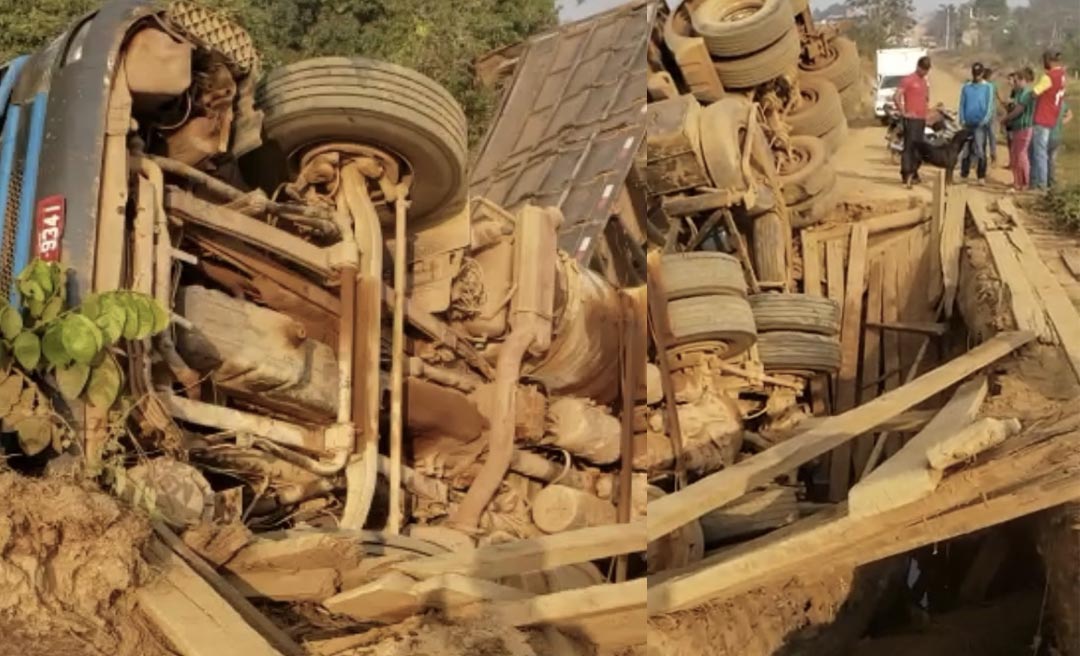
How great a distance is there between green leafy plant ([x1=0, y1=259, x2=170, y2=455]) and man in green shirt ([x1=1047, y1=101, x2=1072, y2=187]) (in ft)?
18.3

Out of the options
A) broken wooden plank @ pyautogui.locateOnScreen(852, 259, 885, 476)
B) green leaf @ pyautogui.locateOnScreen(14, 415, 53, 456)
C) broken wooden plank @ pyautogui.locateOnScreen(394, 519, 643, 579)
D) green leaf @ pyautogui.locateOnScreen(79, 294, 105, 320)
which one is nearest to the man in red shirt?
broken wooden plank @ pyautogui.locateOnScreen(852, 259, 885, 476)

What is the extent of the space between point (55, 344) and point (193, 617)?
842 mm

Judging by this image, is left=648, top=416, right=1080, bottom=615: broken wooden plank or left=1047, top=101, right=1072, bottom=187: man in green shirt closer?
left=648, top=416, right=1080, bottom=615: broken wooden plank

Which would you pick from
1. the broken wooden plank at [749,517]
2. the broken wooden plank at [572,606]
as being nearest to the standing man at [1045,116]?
the broken wooden plank at [749,517]

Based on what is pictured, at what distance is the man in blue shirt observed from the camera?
514 centimetres

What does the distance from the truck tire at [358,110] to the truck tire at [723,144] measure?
3.36 feet

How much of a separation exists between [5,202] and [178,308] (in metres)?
0.51

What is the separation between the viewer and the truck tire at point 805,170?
22.1ft

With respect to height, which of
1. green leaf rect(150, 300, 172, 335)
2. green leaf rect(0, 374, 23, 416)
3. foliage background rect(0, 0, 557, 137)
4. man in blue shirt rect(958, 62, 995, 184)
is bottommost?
green leaf rect(0, 374, 23, 416)

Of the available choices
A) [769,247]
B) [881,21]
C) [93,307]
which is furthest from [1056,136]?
[93,307]

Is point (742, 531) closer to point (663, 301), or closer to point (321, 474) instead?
point (663, 301)

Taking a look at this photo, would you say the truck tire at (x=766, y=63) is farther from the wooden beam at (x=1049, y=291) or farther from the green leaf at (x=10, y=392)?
the green leaf at (x=10, y=392)

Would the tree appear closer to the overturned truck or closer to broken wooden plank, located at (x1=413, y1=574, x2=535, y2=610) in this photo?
the overturned truck

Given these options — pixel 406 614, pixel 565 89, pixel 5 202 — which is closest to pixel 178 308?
pixel 5 202
